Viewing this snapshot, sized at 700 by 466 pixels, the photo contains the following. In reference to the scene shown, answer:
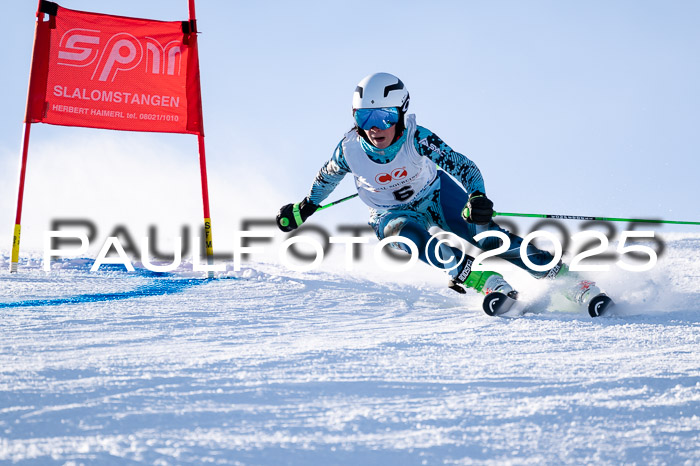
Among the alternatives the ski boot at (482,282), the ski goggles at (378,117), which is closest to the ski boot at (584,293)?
the ski boot at (482,282)

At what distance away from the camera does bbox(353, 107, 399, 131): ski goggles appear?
11.3ft

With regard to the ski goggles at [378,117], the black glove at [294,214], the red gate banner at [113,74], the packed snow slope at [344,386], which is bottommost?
the packed snow slope at [344,386]

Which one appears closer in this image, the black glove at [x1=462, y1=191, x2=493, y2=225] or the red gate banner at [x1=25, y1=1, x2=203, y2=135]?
the black glove at [x1=462, y1=191, x2=493, y2=225]

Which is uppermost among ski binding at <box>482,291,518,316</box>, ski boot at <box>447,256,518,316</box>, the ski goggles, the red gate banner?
the red gate banner

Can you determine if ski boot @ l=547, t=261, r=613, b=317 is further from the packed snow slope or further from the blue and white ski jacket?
the blue and white ski jacket

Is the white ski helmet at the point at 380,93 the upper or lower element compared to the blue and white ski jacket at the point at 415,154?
upper

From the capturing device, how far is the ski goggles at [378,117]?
3.44 metres

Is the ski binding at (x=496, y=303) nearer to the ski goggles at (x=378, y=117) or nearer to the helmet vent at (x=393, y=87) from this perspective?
the ski goggles at (x=378, y=117)

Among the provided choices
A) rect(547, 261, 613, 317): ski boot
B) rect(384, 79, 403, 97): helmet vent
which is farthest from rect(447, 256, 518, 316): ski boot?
rect(384, 79, 403, 97): helmet vent

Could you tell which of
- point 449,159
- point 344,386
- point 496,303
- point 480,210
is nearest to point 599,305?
point 496,303

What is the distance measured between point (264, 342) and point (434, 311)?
132 cm

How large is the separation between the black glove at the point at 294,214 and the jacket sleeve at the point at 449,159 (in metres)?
0.87

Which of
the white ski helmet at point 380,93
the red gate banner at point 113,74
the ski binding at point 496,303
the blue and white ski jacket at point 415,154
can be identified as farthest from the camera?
the red gate banner at point 113,74

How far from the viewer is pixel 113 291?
4234mm
